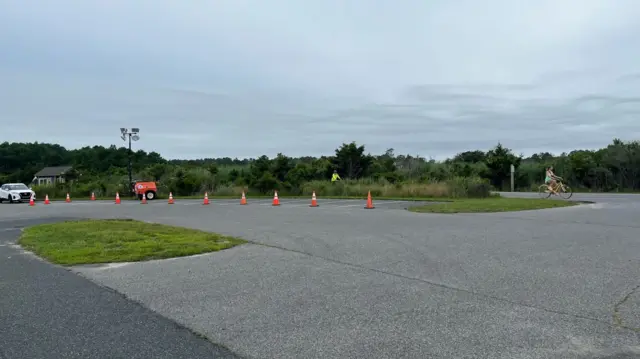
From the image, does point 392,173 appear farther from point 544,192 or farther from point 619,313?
point 619,313

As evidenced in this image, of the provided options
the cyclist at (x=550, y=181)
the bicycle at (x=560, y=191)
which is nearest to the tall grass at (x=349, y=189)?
the bicycle at (x=560, y=191)

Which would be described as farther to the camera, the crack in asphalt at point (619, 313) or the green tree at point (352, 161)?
the green tree at point (352, 161)

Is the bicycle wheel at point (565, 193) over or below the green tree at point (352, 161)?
below

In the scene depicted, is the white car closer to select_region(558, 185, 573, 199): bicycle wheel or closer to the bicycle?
the bicycle

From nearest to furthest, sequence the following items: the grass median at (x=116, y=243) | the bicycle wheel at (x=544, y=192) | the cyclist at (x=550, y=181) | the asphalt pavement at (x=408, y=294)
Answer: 1. the asphalt pavement at (x=408, y=294)
2. the grass median at (x=116, y=243)
3. the cyclist at (x=550, y=181)
4. the bicycle wheel at (x=544, y=192)

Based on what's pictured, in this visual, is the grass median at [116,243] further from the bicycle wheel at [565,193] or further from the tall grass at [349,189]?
the tall grass at [349,189]

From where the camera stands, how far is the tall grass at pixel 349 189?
95.4ft

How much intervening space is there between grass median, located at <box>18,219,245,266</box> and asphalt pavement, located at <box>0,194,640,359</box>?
72 centimetres

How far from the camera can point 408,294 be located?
6.04m

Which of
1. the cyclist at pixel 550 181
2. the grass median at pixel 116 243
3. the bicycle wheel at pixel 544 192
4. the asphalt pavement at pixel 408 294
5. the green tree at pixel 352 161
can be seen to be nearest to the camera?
the asphalt pavement at pixel 408 294

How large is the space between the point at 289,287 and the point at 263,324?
5.12 ft

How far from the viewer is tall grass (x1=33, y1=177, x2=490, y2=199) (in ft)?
95.4

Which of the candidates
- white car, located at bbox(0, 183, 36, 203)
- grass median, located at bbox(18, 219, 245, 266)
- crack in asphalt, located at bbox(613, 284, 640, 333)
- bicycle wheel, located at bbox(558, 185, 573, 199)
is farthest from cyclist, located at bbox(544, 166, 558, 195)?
white car, located at bbox(0, 183, 36, 203)

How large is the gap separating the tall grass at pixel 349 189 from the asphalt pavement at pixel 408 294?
1786cm
